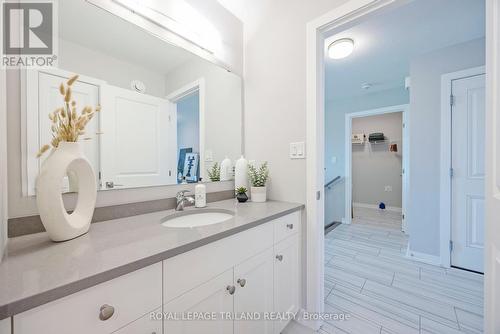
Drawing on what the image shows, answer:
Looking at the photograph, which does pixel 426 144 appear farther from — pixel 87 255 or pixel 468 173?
pixel 87 255

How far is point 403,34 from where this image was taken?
77.7 inches

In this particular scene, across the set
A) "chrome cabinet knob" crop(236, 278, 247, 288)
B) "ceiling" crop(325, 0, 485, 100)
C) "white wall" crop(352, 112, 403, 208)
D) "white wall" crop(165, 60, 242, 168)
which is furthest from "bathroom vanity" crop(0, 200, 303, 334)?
"white wall" crop(352, 112, 403, 208)

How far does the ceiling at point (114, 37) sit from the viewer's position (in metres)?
0.93

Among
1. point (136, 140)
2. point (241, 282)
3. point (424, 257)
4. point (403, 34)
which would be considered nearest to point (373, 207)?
point (424, 257)

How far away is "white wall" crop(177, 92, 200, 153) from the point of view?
1.36 meters

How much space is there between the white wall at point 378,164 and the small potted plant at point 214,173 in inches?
192

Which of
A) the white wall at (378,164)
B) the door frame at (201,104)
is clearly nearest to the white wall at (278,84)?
the door frame at (201,104)

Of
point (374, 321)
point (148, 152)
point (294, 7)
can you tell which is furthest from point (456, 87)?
point (148, 152)

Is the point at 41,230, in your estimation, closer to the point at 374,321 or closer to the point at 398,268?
the point at 374,321

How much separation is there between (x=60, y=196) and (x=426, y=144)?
3.03 meters

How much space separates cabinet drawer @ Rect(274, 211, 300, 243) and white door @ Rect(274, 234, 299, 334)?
33 millimetres

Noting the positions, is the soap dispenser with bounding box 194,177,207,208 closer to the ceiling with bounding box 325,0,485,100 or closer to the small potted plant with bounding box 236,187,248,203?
the small potted plant with bounding box 236,187,248,203

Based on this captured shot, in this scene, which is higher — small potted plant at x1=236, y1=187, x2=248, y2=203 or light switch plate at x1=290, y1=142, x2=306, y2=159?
light switch plate at x1=290, y1=142, x2=306, y2=159

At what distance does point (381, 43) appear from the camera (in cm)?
215
